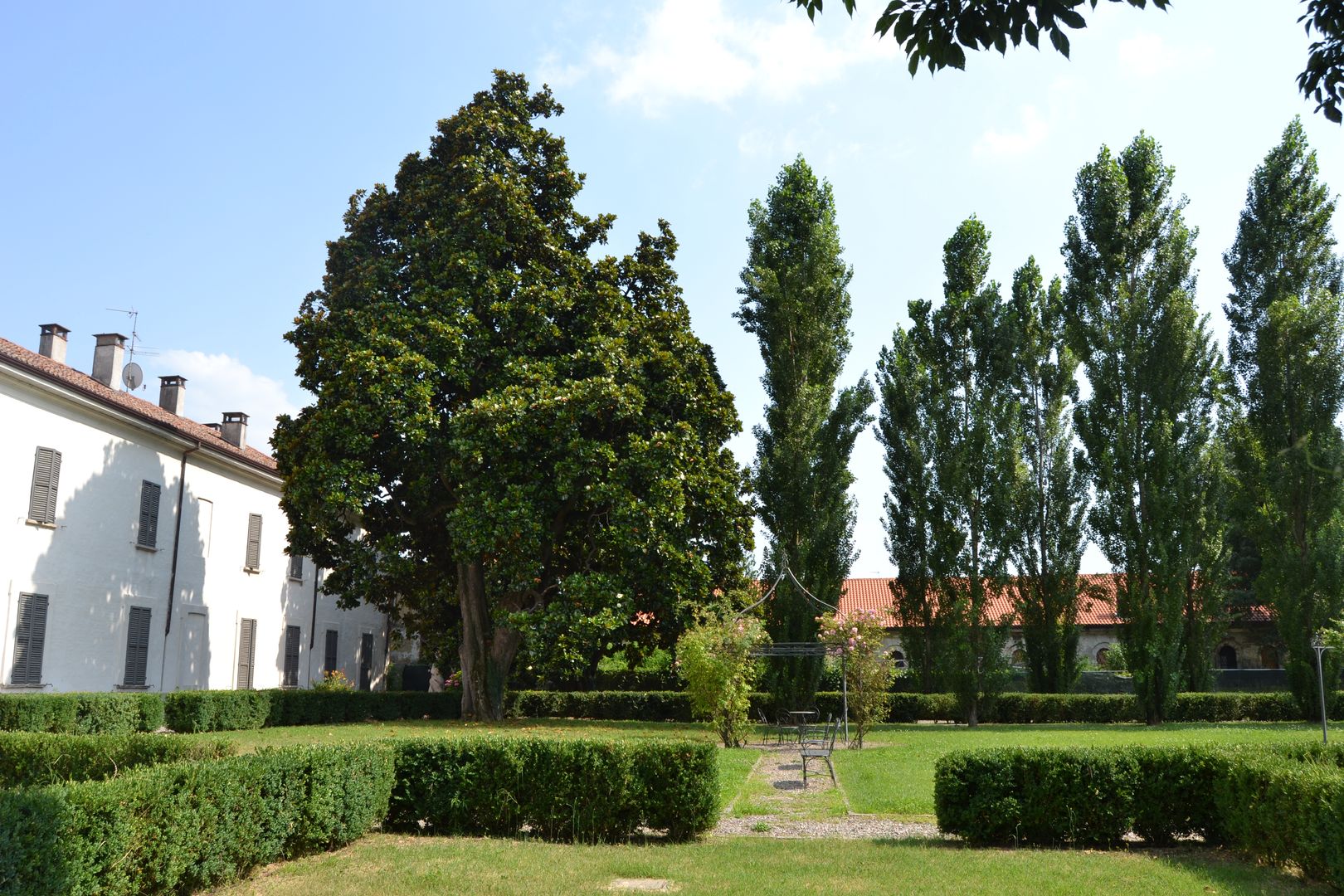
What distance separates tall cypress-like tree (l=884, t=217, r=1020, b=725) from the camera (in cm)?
2962

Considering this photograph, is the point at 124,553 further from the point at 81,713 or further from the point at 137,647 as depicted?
the point at 81,713

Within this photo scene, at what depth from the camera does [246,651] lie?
92.1ft

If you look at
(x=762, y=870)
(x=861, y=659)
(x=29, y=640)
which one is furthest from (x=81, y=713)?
(x=861, y=659)

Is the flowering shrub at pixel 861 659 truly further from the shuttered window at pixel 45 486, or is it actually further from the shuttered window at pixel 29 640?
the shuttered window at pixel 45 486

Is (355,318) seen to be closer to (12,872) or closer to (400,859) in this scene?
(400,859)

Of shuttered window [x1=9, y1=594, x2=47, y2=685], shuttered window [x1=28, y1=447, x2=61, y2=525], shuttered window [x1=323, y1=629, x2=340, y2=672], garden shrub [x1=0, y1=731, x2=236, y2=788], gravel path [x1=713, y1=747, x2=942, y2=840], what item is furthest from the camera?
shuttered window [x1=323, y1=629, x2=340, y2=672]

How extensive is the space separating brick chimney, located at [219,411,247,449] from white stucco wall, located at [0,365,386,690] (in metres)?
2.25

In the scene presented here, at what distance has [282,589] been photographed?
30344 millimetres

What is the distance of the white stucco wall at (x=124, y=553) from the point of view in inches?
766

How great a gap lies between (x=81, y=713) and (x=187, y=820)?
12.7 m

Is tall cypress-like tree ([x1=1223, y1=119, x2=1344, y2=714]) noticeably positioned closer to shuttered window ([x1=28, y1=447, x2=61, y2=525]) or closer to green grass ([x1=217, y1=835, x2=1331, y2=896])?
A: green grass ([x1=217, y1=835, x2=1331, y2=896])

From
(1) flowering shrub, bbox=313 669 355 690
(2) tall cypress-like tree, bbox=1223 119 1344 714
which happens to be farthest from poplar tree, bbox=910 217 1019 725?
(1) flowering shrub, bbox=313 669 355 690

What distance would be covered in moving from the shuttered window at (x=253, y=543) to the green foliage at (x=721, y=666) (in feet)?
49.6

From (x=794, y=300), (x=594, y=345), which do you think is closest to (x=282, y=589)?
(x=594, y=345)
